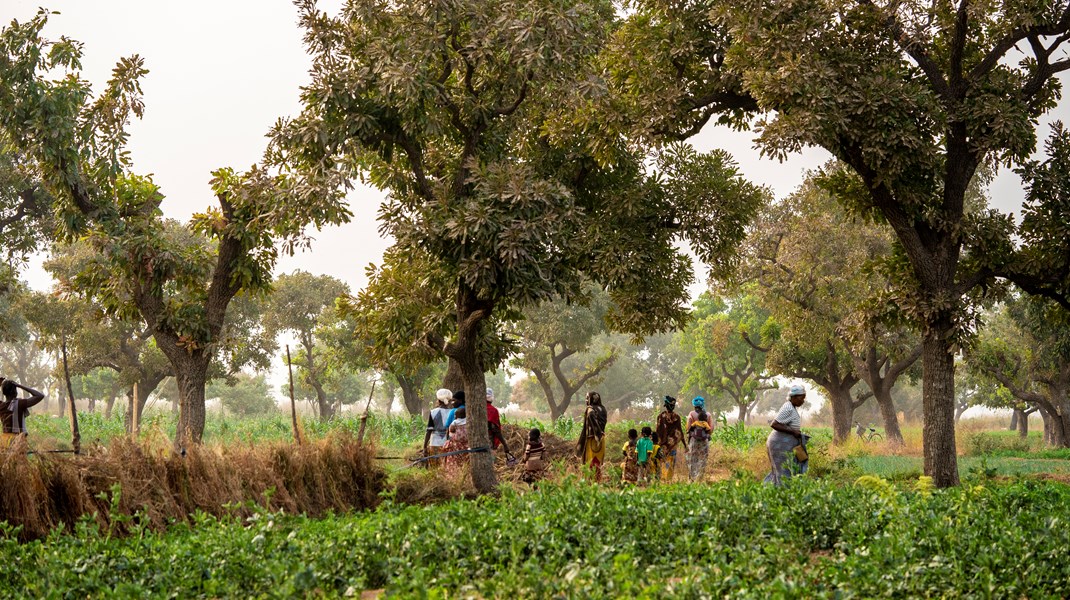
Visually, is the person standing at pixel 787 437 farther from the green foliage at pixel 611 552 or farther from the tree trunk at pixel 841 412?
the tree trunk at pixel 841 412

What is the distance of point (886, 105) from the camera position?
15.8 meters

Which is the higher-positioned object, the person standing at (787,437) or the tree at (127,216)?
the tree at (127,216)

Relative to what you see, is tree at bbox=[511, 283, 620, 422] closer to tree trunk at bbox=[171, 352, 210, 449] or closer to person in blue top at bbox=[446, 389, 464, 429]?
tree trunk at bbox=[171, 352, 210, 449]

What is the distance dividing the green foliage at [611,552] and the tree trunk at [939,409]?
6018 mm

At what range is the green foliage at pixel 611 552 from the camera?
22.9ft

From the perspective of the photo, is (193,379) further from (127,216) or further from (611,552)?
(611,552)

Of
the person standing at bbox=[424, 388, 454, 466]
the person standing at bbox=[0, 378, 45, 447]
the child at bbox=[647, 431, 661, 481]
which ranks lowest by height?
the child at bbox=[647, 431, 661, 481]

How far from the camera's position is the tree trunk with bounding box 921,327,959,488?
1636 cm

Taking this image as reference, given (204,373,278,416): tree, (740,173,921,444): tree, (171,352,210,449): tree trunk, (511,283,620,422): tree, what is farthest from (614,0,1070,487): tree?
(204,373,278,416): tree

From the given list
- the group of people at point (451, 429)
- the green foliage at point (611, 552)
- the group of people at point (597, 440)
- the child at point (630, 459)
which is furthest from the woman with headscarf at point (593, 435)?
the green foliage at point (611, 552)

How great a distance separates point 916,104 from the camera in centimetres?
1577

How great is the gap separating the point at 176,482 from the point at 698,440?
9.50m

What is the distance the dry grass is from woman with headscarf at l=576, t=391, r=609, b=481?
470 cm

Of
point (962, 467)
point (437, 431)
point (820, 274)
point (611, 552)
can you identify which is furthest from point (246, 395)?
point (611, 552)
